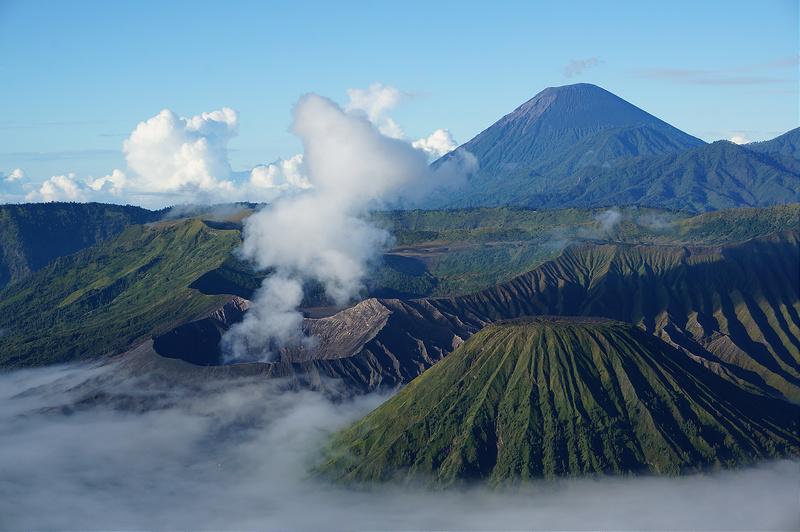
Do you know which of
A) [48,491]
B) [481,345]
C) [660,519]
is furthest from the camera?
[481,345]

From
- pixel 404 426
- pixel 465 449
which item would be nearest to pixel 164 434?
pixel 404 426

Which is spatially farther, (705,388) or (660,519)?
(705,388)

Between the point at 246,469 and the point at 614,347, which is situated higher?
the point at 614,347

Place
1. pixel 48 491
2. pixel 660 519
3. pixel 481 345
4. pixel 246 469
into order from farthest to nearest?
pixel 481 345 → pixel 246 469 → pixel 48 491 → pixel 660 519

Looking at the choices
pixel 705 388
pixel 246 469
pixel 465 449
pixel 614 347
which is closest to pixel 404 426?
pixel 465 449

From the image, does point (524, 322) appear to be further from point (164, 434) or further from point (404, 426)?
point (164, 434)

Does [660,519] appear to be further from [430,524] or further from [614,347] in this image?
[614,347]
